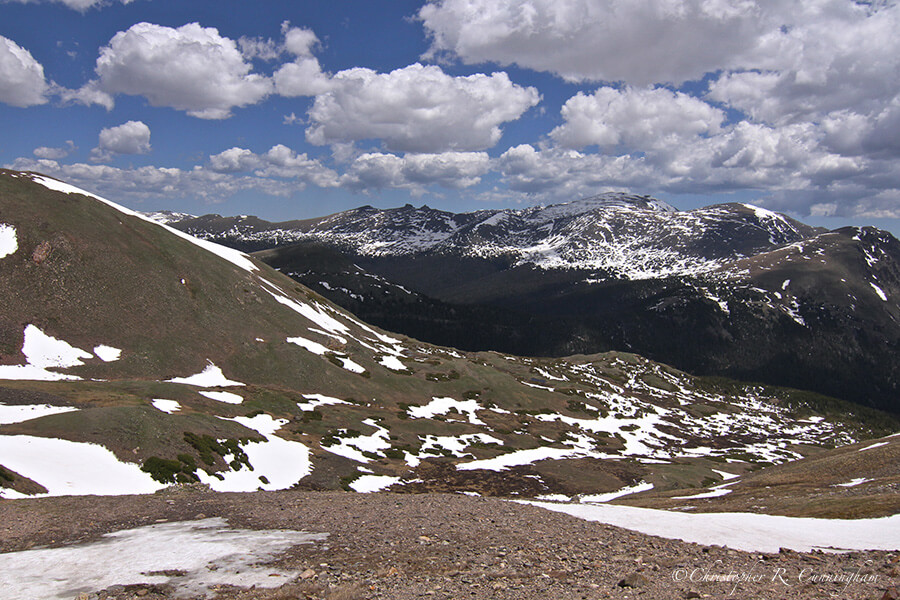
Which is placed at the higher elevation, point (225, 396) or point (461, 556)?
point (461, 556)

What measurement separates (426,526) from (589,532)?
694cm

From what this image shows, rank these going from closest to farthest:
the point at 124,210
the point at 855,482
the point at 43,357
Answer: the point at 855,482, the point at 43,357, the point at 124,210

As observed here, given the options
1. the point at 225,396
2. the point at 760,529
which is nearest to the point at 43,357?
the point at 225,396

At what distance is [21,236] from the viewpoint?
90.2 m

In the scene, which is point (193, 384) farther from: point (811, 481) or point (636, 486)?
point (811, 481)

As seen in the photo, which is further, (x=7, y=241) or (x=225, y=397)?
(x=7, y=241)

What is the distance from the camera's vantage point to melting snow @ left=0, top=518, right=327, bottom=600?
14.6 meters

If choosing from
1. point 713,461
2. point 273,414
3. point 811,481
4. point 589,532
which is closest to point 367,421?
point 273,414


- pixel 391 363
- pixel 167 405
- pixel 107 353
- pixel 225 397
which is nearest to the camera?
pixel 167 405

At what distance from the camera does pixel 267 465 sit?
53.4 meters

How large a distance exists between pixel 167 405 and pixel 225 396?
48.0 ft

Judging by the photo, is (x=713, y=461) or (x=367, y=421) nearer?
(x=367, y=421)

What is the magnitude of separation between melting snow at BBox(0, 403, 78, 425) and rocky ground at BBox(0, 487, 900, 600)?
799 inches

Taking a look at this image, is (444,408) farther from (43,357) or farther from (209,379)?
(43,357)
